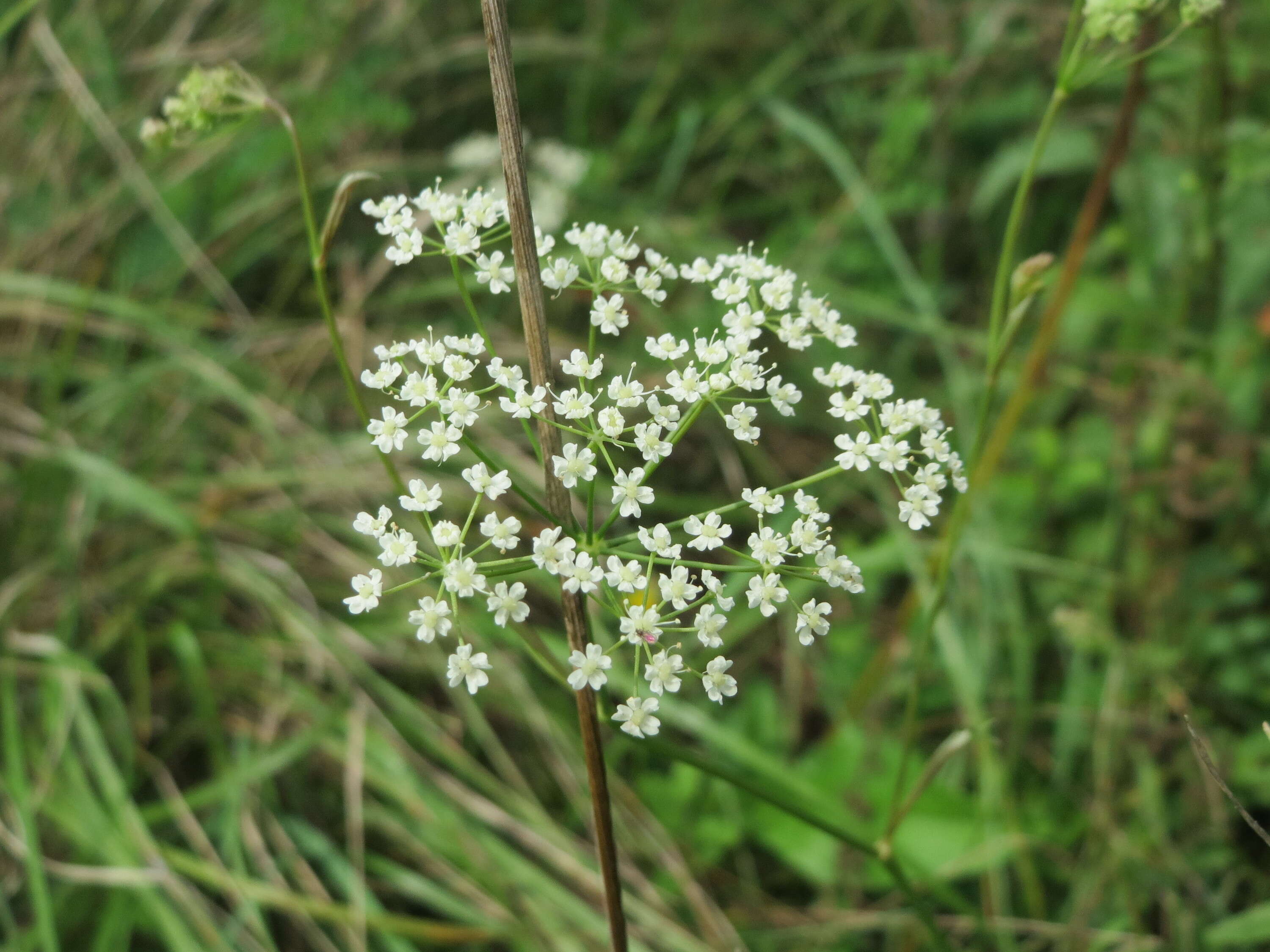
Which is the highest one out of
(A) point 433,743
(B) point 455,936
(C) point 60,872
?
(A) point 433,743

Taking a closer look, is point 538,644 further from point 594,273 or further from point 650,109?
point 650,109

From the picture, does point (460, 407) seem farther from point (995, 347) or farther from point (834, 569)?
point (995, 347)

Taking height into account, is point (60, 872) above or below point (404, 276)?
below

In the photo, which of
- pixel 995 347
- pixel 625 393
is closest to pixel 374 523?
pixel 625 393

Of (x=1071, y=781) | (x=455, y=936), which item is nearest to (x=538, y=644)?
(x=455, y=936)

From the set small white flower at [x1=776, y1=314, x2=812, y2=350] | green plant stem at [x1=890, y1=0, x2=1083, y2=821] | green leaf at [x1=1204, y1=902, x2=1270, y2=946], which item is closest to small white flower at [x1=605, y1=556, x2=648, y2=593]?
small white flower at [x1=776, y1=314, x2=812, y2=350]

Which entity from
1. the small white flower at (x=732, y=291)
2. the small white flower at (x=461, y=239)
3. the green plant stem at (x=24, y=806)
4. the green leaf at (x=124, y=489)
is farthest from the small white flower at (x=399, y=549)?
the green leaf at (x=124, y=489)

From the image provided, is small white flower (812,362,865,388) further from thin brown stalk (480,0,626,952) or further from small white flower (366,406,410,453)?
small white flower (366,406,410,453)

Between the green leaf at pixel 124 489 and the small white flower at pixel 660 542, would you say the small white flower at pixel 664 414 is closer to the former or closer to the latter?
the small white flower at pixel 660 542
